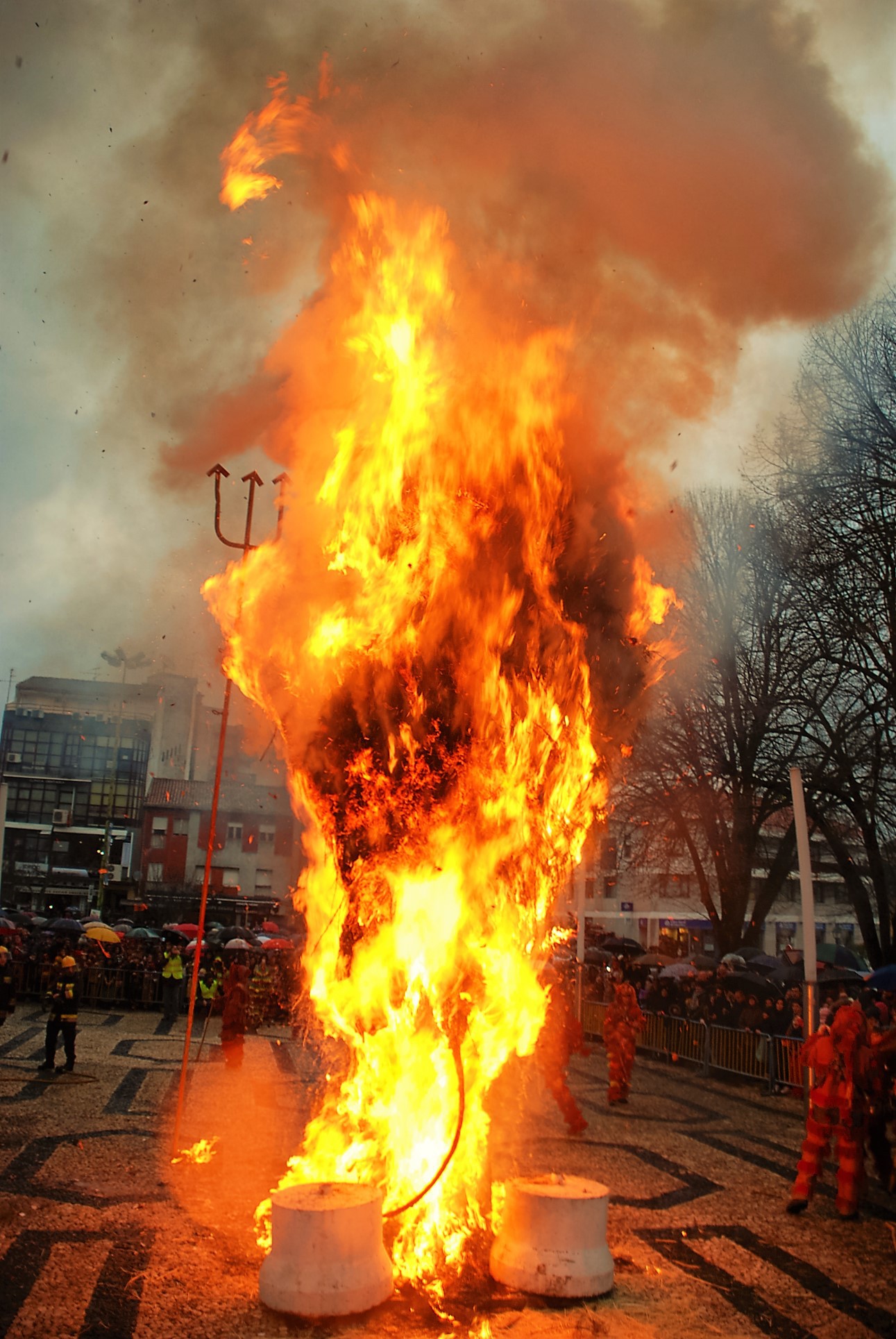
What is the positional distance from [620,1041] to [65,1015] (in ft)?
26.2

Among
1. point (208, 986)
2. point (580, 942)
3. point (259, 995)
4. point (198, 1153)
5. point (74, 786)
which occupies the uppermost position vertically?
point (74, 786)

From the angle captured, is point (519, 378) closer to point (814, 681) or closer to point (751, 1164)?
point (751, 1164)

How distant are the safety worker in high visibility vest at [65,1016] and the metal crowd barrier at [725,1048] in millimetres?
8718

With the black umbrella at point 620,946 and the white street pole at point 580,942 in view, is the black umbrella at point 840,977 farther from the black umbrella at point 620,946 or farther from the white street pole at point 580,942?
the black umbrella at point 620,946

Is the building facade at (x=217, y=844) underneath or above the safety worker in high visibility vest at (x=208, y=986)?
above

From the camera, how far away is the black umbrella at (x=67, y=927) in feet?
89.4

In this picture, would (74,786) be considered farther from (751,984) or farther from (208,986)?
(751,984)

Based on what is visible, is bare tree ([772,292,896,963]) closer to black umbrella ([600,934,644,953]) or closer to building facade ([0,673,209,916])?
black umbrella ([600,934,644,953])

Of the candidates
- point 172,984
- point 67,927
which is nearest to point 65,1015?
point 172,984

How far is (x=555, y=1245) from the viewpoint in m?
6.30

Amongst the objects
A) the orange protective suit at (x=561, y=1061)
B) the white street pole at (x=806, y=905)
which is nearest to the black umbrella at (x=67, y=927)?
the orange protective suit at (x=561, y=1061)

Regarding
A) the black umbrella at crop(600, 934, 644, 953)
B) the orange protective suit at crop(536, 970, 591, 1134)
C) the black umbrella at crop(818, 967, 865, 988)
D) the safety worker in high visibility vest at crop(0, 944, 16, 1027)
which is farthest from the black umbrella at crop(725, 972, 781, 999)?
the safety worker in high visibility vest at crop(0, 944, 16, 1027)

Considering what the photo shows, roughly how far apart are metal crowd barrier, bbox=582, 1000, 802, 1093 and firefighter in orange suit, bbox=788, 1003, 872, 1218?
5328mm

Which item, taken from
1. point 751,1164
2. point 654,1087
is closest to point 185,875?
point 654,1087
